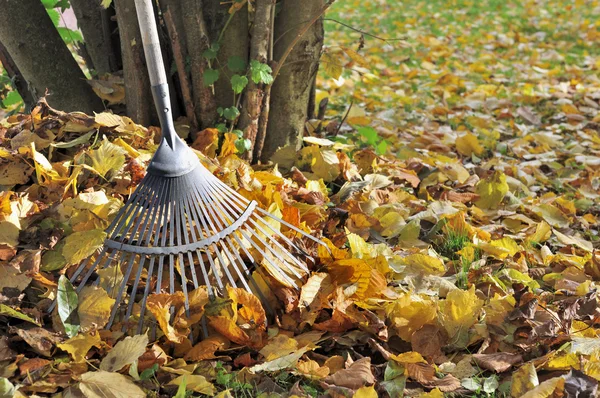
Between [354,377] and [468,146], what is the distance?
1969 millimetres

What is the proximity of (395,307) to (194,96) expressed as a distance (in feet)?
3.97

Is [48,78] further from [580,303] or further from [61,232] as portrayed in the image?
[580,303]

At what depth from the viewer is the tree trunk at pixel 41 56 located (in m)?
2.36

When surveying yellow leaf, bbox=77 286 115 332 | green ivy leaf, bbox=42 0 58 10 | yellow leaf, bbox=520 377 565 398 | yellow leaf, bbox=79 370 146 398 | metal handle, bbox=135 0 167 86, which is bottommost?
yellow leaf, bbox=520 377 565 398

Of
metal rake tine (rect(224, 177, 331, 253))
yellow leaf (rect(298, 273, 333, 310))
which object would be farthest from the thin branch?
yellow leaf (rect(298, 273, 333, 310))

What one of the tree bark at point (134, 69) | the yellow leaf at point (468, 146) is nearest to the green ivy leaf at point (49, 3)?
the tree bark at point (134, 69)

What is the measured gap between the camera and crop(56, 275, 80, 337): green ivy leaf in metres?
1.70

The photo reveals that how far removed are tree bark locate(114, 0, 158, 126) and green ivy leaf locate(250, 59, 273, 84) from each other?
43 cm

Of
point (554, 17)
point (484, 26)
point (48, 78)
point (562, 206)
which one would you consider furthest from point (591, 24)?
point (48, 78)

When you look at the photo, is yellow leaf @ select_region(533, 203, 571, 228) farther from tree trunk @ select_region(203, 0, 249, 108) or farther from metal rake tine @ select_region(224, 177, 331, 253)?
tree trunk @ select_region(203, 0, 249, 108)

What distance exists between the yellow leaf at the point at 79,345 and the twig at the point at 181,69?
3.57ft

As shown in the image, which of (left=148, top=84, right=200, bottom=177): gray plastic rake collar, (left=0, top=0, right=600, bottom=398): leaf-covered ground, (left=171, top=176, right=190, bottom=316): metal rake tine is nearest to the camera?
(left=0, top=0, right=600, bottom=398): leaf-covered ground

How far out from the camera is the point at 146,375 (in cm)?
165

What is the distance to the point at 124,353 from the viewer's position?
1649 mm
